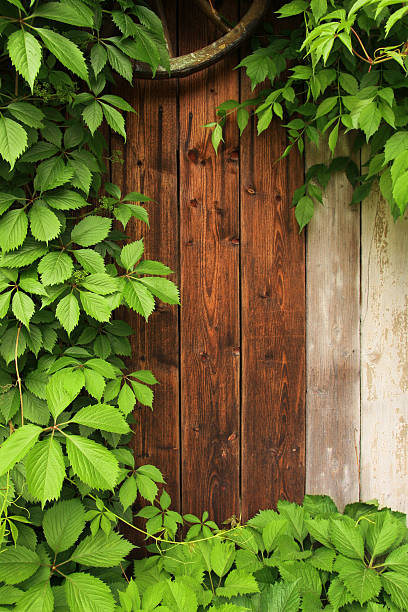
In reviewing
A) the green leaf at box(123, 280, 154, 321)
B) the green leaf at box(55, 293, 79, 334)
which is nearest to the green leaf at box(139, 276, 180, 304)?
the green leaf at box(123, 280, 154, 321)

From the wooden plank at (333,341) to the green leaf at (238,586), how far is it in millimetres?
412

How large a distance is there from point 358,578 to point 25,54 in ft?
4.10

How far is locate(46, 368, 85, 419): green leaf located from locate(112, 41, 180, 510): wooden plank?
0.33 m

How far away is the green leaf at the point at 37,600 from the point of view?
0.82 meters

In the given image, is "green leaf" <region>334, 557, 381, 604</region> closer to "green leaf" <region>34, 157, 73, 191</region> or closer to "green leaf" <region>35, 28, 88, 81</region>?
"green leaf" <region>34, 157, 73, 191</region>

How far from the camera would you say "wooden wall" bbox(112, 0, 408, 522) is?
4.00 feet

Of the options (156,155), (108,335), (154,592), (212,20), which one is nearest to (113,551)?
(154,592)

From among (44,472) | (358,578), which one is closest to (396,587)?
(358,578)

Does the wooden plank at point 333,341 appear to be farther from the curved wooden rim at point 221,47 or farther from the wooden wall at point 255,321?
the curved wooden rim at point 221,47

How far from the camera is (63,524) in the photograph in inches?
37.6

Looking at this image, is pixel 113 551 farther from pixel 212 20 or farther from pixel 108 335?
pixel 212 20

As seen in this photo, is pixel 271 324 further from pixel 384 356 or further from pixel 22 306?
pixel 22 306

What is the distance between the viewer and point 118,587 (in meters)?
1.02

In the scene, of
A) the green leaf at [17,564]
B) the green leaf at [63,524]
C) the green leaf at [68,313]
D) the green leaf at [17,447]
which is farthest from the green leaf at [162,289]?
the green leaf at [17,564]
